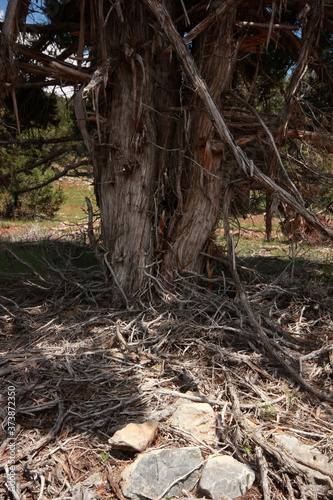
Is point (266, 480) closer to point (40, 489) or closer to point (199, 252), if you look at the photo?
point (40, 489)

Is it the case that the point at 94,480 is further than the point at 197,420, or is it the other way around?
the point at 197,420

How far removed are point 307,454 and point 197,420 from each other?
574 millimetres

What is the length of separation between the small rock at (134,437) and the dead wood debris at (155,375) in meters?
0.08

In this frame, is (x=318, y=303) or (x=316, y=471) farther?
(x=318, y=303)

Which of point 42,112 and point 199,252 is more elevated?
point 42,112

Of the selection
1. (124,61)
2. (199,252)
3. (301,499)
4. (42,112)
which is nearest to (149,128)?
(124,61)

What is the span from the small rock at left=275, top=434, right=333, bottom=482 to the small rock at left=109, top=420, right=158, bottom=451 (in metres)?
0.66

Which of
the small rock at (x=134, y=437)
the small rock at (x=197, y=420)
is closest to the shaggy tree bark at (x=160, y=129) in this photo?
the small rock at (x=197, y=420)

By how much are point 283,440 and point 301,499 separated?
335 mm

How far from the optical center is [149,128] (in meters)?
3.59

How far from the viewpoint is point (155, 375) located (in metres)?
2.63

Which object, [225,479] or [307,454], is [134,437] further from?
[307,454]

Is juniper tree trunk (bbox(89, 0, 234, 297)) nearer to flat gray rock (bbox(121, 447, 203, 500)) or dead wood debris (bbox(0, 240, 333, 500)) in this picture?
dead wood debris (bbox(0, 240, 333, 500))

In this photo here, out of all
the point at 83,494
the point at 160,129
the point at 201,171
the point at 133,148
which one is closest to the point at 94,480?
the point at 83,494
